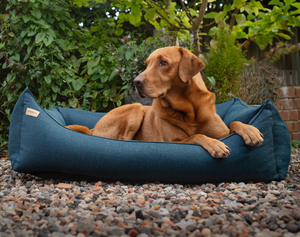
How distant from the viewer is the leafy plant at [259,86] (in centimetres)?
438

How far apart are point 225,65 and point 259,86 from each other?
1.01 metres

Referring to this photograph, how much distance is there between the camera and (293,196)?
1.76 meters

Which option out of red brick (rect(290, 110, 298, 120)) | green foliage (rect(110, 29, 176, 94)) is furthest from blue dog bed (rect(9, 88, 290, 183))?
red brick (rect(290, 110, 298, 120))

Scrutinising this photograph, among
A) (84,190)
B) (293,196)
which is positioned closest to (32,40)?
(84,190)

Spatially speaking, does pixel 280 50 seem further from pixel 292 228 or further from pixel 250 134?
pixel 292 228

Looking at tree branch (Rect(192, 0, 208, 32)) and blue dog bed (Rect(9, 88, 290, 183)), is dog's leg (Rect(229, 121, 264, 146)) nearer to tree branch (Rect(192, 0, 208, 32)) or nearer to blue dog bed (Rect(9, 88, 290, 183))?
blue dog bed (Rect(9, 88, 290, 183))

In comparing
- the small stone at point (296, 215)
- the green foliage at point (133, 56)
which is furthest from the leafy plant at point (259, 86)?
the small stone at point (296, 215)

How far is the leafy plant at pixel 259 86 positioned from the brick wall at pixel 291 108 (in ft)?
1.72

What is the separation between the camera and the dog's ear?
242 centimetres

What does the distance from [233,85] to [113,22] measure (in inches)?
100

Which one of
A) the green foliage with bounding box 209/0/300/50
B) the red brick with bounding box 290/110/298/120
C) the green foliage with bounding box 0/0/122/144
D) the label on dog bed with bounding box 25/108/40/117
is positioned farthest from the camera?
the red brick with bounding box 290/110/298/120

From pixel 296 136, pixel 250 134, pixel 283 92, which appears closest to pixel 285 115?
pixel 283 92

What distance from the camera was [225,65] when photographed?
3.94 m

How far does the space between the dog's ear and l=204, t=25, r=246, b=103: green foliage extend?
1.62 m
